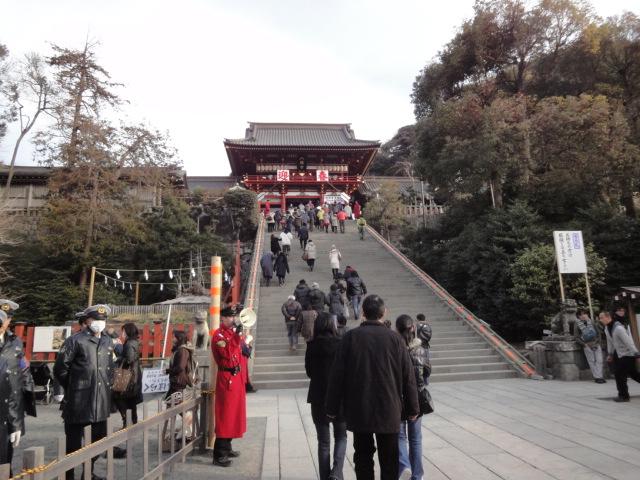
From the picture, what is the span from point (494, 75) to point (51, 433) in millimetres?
19547

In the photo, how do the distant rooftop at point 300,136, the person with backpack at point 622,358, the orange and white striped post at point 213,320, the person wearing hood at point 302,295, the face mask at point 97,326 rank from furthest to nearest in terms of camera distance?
the distant rooftop at point 300,136
the person wearing hood at point 302,295
the person with backpack at point 622,358
the orange and white striped post at point 213,320
the face mask at point 97,326

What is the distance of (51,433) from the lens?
6281 millimetres

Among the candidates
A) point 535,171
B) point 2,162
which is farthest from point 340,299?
point 2,162

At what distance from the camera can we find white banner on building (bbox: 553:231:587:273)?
35.1ft

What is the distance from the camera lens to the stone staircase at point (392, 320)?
9.77 metres

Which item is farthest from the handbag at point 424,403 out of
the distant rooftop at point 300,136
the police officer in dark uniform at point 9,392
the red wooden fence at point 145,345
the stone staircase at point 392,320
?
the distant rooftop at point 300,136

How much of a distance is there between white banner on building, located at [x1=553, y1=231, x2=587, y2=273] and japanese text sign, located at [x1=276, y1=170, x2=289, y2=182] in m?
24.7

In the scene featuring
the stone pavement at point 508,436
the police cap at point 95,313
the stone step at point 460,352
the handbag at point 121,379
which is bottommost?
the stone pavement at point 508,436

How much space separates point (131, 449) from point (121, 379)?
2233 mm

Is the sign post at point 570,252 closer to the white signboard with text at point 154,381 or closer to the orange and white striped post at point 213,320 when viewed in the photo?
the orange and white striped post at point 213,320

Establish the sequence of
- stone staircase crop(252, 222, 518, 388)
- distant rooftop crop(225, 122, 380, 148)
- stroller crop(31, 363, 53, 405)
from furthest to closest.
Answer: distant rooftop crop(225, 122, 380, 148), stone staircase crop(252, 222, 518, 388), stroller crop(31, 363, 53, 405)

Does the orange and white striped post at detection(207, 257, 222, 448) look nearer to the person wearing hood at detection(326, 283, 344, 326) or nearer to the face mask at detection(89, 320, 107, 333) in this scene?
the face mask at detection(89, 320, 107, 333)

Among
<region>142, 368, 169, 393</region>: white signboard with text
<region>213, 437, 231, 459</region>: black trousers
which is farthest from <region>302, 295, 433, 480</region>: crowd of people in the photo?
<region>142, 368, 169, 393</region>: white signboard with text

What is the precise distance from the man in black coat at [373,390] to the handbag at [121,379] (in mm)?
3357
